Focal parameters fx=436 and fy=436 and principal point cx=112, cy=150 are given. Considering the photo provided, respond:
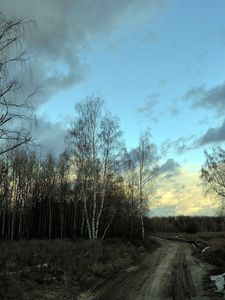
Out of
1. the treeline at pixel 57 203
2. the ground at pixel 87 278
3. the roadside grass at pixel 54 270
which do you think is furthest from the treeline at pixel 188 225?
the ground at pixel 87 278

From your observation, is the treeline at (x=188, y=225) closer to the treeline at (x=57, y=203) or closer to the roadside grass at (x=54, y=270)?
the treeline at (x=57, y=203)

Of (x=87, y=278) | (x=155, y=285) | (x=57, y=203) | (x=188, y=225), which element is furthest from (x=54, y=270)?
(x=188, y=225)

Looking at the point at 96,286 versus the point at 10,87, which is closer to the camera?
the point at 10,87

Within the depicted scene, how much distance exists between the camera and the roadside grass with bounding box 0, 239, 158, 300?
50.1ft

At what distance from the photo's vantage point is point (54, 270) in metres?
19.8

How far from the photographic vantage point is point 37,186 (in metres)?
62.8

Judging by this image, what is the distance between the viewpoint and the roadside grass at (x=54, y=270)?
50.1 ft

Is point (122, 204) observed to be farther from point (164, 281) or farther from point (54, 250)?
point (164, 281)

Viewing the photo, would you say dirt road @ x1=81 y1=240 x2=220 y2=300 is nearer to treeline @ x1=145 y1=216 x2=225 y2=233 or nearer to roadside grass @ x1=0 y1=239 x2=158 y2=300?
roadside grass @ x1=0 y1=239 x2=158 y2=300

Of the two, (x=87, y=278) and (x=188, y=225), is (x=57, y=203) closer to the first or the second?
(x=87, y=278)

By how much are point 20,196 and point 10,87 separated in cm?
4722

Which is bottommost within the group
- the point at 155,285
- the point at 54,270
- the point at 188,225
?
the point at 155,285

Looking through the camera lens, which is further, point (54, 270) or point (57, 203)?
point (57, 203)

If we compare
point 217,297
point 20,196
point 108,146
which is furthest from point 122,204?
Answer: point 217,297
